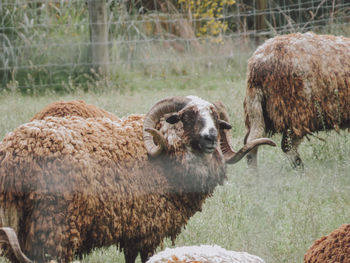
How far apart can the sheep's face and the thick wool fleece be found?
0.11 meters

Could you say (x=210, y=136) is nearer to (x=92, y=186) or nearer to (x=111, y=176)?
(x=111, y=176)

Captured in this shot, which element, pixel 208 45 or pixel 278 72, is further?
pixel 208 45

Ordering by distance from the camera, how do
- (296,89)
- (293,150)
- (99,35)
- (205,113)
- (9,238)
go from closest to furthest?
(9,238), (205,113), (296,89), (293,150), (99,35)

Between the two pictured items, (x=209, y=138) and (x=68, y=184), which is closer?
(x=68, y=184)

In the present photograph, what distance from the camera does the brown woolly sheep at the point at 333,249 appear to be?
3031 mm

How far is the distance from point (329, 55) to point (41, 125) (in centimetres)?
366

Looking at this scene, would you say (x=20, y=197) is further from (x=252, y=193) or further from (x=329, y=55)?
(x=329, y=55)

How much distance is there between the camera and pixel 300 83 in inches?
246

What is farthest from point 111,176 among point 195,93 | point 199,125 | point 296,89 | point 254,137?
point 195,93

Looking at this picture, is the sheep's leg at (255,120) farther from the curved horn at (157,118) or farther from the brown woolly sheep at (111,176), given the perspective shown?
the curved horn at (157,118)

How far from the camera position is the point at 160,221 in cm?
423

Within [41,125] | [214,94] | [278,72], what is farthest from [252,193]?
[214,94]

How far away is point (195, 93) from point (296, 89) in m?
3.37


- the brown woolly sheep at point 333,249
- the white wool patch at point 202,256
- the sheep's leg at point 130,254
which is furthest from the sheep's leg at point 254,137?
the white wool patch at point 202,256
